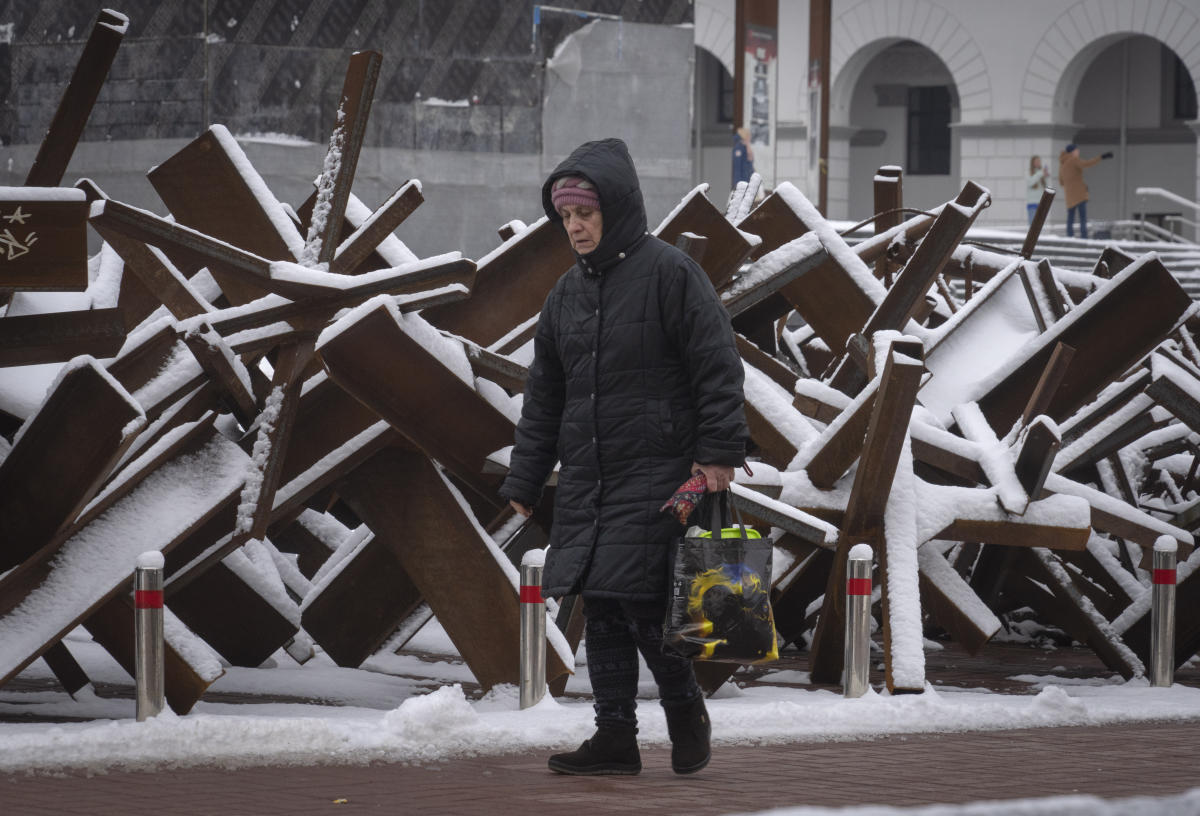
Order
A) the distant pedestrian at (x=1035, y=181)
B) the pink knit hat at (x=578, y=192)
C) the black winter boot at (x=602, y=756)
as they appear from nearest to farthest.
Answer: the pink knit hat at (x=578, y=192) → the black winter boot at (x=602, y=756) → the distant pedestrian at (x=1035, y=181)

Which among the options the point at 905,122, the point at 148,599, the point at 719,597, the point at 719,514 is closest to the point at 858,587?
the point at 719,514

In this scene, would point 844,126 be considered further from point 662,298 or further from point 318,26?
point 662,298

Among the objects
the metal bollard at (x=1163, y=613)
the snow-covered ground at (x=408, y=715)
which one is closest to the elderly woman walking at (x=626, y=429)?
the snow-covered ground at (x=408, y=715)

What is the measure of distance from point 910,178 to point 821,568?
39.1 meters

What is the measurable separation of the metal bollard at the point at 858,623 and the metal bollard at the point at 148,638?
2479mm

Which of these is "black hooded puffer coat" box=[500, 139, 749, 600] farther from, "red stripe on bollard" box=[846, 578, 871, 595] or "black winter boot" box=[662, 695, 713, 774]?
"red stripe on bollard" box=[846, 578, 871, 595]

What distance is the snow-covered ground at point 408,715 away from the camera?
573 centimetres

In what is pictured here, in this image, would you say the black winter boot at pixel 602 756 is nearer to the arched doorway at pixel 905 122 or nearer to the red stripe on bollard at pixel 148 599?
the red stripe on bollard at pixel 148 599

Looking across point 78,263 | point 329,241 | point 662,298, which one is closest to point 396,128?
point 329,241

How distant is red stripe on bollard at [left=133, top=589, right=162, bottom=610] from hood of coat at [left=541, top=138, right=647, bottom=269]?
74.2 inches

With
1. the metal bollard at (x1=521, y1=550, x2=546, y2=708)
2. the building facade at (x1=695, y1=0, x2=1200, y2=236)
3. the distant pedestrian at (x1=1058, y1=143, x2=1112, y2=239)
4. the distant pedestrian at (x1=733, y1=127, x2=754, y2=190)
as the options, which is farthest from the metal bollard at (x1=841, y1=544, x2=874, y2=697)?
the building facade at (x1=695, y1=0, x2=1200, y2=236)

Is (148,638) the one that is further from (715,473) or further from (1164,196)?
(1164,196)

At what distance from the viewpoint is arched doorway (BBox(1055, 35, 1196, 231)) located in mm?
42969

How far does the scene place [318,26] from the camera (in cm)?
1470
